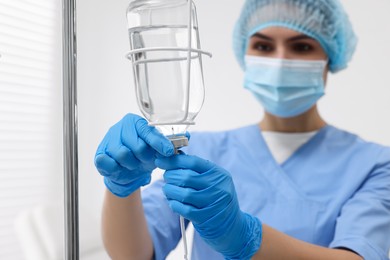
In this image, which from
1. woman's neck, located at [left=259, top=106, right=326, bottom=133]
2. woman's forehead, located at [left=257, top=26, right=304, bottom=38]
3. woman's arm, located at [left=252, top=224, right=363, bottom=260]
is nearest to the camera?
woman's arm, located at [left=252, top=224, right=363, bottom=260]

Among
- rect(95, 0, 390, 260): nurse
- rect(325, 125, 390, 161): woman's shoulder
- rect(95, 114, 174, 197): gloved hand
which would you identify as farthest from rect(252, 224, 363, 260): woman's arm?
rect(325, 125, 390, 161): woman's shoulder

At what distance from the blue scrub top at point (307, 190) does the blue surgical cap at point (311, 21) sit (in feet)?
0.72

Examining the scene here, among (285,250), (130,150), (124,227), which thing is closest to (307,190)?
(285,250)

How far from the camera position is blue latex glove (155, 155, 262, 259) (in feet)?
2.30

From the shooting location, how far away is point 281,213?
117cm

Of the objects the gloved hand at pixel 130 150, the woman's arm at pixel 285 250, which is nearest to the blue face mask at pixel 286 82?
the woman's arm at pixel 285 250

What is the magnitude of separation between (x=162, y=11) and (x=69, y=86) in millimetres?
200

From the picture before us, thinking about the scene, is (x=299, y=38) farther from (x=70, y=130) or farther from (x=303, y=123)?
(x=70, y=130)

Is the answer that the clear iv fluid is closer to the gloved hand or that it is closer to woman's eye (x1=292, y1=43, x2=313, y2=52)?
the gloved hand

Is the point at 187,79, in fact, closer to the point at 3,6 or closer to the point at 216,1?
the point at 3,6

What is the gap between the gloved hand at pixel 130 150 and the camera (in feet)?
2.31

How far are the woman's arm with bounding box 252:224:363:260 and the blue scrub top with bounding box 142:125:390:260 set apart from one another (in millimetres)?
98

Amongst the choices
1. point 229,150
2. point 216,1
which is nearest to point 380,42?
point 216,1

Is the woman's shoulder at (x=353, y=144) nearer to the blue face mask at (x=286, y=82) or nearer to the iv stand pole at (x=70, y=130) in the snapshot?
the blue face mask at (x=286, y=82)
